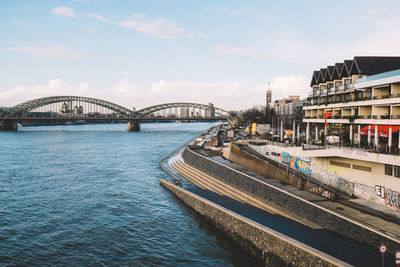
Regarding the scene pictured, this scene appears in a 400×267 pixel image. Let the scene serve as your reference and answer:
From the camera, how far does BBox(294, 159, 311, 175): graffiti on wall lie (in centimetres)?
3434

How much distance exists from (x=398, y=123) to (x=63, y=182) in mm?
42394

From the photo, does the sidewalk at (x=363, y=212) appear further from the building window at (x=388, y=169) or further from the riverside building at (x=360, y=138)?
the building window at (x=388, y=169)

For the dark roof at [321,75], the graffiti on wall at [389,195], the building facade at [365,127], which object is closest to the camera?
the graffiti on wall at [389,195]

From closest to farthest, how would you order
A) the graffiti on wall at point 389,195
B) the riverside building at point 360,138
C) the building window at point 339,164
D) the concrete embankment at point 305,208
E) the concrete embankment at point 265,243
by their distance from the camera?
the concrete embankment at point 265,243 < the concrete embankment at point 305,208 < the graffiti on wall at point 389,195 < the riverside building at point 360,138 < the building window at point 339,164

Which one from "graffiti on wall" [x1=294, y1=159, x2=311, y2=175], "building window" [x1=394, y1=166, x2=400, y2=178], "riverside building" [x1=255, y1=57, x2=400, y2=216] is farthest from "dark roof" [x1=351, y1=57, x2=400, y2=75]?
"building window" [x1=394, y1=166, x2=400, y2=178]

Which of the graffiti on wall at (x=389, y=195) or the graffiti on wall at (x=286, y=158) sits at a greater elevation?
the graffiti on wall at (x=286, y=158)

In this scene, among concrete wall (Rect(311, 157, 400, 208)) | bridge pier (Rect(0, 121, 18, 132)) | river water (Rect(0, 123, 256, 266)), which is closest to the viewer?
river water (Rect(0, 123, 256, 266))

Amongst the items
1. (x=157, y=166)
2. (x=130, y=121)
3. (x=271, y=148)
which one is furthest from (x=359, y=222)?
(x=130, y=121)

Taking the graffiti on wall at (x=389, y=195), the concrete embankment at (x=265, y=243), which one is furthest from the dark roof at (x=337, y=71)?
the concrete embankment at (x=265, y=243)

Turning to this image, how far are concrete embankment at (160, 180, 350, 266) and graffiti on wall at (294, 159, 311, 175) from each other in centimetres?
1203

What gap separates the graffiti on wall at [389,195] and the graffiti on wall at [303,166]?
8792 mm

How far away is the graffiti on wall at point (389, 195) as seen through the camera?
23502 mm

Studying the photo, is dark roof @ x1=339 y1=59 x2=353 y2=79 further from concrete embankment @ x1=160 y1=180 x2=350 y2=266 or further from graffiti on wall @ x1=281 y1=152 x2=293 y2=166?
concrete embankment @ x1=160 y1=180 x2=350 y2=266

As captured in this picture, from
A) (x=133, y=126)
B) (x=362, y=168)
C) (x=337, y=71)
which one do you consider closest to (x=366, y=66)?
(x=337, y=71)
